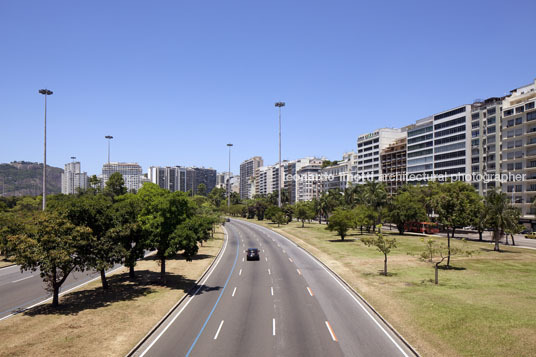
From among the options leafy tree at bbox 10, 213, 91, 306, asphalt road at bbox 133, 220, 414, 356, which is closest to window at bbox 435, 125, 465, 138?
asphalt road at bbox 133, 220, 414, 356

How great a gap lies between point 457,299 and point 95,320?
29168 millimetres

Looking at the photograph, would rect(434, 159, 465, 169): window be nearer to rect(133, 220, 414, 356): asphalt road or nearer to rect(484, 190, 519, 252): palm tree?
rect(484, 190, 519, 252): palm tree

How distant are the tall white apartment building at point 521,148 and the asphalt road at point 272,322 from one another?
276 feet

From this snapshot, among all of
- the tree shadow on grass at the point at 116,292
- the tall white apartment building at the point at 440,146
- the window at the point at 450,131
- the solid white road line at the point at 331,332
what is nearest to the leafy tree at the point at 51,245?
the tree shadow on grass at the point at 116,292

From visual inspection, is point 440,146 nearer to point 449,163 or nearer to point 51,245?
point 449,163

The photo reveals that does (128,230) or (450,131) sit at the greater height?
(450,131)

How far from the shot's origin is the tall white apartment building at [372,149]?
15962cm

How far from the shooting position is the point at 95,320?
23531mm

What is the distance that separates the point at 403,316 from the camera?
24.0 metres

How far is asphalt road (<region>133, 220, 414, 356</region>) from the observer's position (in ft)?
61.8

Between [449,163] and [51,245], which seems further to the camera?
[449,163]

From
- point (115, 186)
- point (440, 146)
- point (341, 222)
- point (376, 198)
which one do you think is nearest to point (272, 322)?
point (341, 222)

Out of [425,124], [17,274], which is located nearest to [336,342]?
[17,274]

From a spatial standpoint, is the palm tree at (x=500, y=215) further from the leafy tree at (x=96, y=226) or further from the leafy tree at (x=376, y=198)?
the leafy tree at (x=96, y=226)
